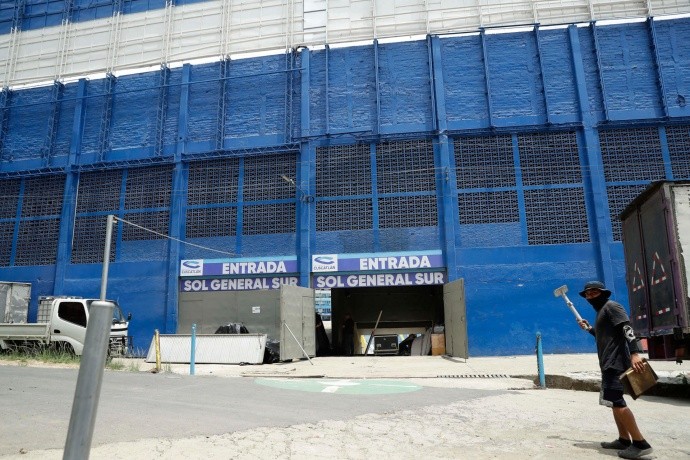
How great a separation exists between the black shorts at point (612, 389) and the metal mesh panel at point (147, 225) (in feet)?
66.3

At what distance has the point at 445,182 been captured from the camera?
20453mm

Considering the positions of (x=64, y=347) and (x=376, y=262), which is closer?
(x=64, y=347)

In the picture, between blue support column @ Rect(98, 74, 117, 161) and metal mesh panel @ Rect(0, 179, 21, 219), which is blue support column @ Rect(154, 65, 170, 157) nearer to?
blue support column @ Rect(98, 74, 117, 161)

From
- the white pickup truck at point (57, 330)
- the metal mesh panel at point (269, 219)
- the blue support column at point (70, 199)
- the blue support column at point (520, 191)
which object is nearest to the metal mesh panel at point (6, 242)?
the blue support column at point (70, 199)

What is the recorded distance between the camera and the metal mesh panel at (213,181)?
22.2 m

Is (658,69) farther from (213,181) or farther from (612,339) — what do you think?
(612,339)

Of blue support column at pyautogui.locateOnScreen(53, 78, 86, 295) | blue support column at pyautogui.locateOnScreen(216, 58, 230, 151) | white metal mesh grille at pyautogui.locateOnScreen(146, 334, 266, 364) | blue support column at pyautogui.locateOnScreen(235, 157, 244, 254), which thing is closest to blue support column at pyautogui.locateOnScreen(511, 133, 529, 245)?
white metal mesh grille at pyautogui.locateOnScreen(146, 334, 266, 364)

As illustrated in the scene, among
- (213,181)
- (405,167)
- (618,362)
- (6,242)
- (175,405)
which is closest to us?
(618,362)

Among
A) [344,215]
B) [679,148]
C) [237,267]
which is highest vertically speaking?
[679,148]

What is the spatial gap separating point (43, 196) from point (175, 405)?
69.3ft

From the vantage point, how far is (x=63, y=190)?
2377cm

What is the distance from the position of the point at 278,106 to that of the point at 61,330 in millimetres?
12369

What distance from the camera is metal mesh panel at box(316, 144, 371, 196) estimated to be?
2116cm

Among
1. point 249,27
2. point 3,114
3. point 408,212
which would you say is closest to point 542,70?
point 408,212
